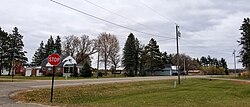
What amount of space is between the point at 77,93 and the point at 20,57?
217ft

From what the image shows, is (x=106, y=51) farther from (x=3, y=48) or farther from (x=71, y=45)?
(x=3, y=48)

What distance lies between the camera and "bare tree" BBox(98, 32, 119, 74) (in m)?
81.1

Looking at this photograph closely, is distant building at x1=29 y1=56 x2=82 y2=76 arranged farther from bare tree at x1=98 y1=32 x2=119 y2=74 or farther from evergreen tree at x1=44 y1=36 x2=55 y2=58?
evergreen tree at x1=44 y1=36 x2=55 y2=58

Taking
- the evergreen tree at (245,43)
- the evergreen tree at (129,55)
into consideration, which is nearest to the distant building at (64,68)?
the evergreen tree at (129,55)

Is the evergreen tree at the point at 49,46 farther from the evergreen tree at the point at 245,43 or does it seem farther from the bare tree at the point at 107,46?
the evergreen tree at the point at 245,43

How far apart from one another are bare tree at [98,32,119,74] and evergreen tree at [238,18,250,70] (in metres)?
35.5

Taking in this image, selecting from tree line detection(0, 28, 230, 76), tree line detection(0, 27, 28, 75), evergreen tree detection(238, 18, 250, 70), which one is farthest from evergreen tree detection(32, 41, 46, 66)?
evergreen tree detection(238, 18, 250, 70)

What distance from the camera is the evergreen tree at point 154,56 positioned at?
92875 mm

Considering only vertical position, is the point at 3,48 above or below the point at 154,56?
above

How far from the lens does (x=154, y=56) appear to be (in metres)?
93.4

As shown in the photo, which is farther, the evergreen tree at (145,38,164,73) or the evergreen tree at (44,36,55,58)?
the evergreen tree at (44,36,55,58)

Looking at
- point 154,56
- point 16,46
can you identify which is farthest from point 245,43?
point 16,46

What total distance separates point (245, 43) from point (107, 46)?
127 ft

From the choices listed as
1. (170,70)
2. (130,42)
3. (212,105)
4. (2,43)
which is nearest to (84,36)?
(130,42)
